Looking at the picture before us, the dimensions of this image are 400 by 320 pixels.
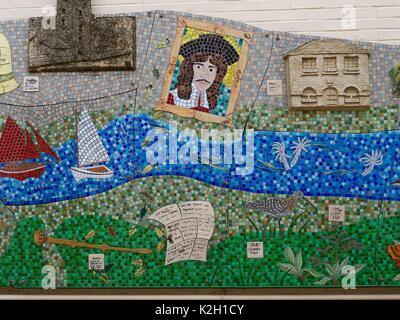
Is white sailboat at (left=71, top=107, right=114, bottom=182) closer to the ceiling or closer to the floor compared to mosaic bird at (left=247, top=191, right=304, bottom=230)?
closer to the ceiling

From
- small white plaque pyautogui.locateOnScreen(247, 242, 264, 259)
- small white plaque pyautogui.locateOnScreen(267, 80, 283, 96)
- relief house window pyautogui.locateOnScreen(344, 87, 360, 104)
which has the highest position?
small white plaque pyautogui.locateOnScreen(267, 80, 283, 96)

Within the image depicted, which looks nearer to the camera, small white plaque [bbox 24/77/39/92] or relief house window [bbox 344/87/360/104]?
relief house window [bbox 344/87/360/104]

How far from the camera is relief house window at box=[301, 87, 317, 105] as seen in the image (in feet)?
17.2

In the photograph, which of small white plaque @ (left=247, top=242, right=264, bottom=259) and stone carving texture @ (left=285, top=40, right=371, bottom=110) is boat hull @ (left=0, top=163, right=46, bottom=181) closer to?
small white plaque @ (left=247, top=242, right=264, bottom=259)

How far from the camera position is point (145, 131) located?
17.5 ft

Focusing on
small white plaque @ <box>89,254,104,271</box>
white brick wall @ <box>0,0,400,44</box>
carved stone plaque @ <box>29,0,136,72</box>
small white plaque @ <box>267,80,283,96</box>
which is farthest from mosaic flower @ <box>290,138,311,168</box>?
small white plaque @ <box>89,254,104,271</box>

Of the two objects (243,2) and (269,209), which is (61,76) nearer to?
(243,2)

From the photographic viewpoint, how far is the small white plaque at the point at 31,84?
214 inches

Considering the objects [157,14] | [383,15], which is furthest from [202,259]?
[383,15]

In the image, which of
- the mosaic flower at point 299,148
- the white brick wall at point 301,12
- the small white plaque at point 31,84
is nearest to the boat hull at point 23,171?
the small white plaque at point 31,84

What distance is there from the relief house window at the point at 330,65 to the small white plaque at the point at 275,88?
1.24 ft

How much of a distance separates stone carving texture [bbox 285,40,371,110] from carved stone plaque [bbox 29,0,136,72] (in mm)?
1318

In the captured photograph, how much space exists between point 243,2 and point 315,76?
848mm

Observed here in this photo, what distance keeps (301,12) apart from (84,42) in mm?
1774
